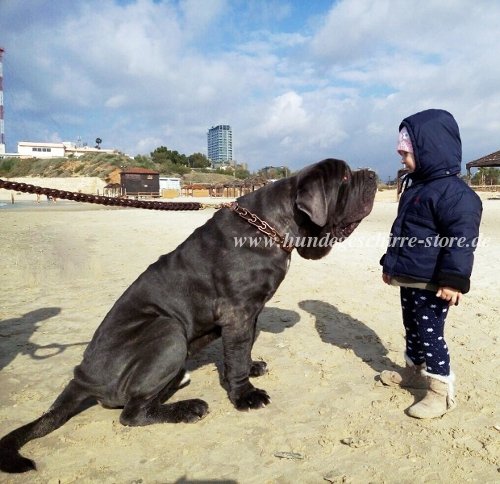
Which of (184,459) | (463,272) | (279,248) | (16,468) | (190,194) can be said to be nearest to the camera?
(16,468)

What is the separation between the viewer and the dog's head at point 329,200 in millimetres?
3076

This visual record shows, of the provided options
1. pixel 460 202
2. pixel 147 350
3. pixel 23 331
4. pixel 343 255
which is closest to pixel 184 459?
pixel 147 350

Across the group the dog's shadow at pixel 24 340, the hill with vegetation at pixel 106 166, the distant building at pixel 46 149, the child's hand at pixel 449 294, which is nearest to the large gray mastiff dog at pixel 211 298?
the child's hand at pixel 449 294

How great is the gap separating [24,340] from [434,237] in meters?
4.16

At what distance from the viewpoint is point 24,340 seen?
14.7 feet

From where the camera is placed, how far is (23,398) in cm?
326

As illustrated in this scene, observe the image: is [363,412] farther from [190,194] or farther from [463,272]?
[190,194]

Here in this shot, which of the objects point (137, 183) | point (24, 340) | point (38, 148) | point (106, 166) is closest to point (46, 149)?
point (38, 148)

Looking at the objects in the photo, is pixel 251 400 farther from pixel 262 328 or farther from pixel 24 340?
pixel 24 340

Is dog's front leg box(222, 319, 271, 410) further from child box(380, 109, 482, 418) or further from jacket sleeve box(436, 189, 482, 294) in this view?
jacket sleeve box(436, 189, 482, 294)

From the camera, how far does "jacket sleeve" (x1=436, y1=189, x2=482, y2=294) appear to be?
106 inches

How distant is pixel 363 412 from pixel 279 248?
131 centimetres

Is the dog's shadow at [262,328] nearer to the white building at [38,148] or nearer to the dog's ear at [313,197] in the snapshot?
the dog's ear at [313,197]

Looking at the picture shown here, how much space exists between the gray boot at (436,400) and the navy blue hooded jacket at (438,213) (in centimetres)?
70
